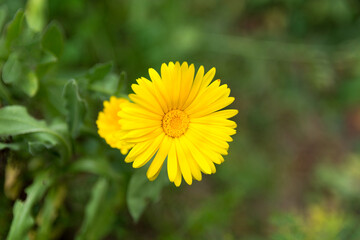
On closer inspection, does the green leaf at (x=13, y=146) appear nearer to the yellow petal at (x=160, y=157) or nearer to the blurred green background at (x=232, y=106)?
the blurred green background at (x=232, y=106)

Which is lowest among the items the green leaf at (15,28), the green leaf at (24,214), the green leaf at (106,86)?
the green leaf at (24,214)

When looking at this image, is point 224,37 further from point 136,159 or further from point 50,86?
point 136,159

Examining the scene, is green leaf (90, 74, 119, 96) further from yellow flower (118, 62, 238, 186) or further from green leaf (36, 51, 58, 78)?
yellow flower (118, 62, 238, 186)

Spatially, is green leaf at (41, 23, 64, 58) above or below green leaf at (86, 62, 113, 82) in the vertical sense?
above

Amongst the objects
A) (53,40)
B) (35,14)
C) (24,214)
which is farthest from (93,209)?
(35,14)

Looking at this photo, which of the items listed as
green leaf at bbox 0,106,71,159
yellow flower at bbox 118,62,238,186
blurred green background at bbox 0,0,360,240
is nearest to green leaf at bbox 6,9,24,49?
blurred green background at bbox 0,0,360,240

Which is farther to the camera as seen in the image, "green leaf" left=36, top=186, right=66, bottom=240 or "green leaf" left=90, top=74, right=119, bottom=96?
"green leaf" left=36, top=186, right=66, bottom=240

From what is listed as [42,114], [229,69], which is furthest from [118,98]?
[229,69]

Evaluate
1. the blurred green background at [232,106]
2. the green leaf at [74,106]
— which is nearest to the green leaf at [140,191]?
the blurred green background at [232,106]
